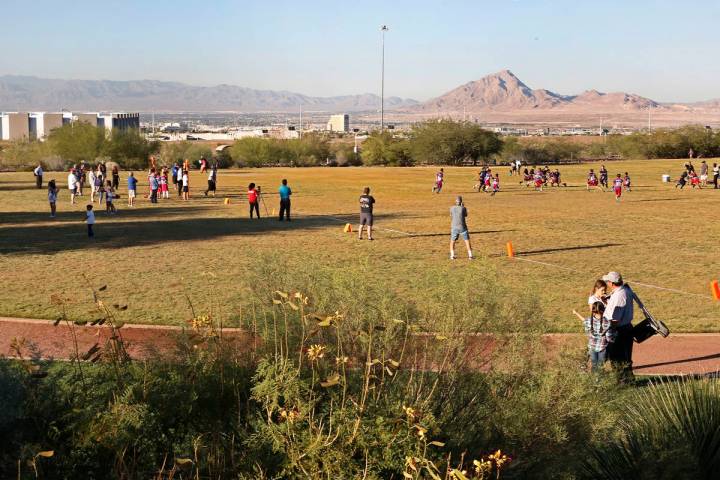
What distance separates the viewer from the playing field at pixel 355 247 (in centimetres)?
1617

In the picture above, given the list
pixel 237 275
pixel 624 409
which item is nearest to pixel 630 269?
pixel 237 275

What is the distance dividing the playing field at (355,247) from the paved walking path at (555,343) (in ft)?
2.00

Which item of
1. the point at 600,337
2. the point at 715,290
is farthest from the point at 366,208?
the point at 600,337

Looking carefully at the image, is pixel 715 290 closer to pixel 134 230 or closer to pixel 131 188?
pixel 134 230

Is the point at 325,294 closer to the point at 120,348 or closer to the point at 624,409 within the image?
the point at 120,348

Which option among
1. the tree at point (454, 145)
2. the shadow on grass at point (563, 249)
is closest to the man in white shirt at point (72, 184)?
the shadow on grass at point (563, 249)

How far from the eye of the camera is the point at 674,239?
1016 inches

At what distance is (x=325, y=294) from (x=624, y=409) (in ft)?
10.0

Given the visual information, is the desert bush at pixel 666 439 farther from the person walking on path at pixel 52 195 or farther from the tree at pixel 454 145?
the tree at pixel 454 145

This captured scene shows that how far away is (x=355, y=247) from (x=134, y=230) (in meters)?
7.45

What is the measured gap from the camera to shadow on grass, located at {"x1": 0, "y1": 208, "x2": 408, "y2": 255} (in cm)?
2334

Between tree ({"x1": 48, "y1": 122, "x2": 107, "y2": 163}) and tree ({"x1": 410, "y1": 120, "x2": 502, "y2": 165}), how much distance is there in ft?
93.4

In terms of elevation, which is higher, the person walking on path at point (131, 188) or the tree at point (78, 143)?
the tree at point (78, 143)

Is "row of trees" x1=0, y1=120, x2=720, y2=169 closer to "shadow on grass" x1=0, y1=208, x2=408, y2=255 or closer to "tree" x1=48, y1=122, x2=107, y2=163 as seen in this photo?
"tree" x1=48, y1=122, x2=107, y2=163
